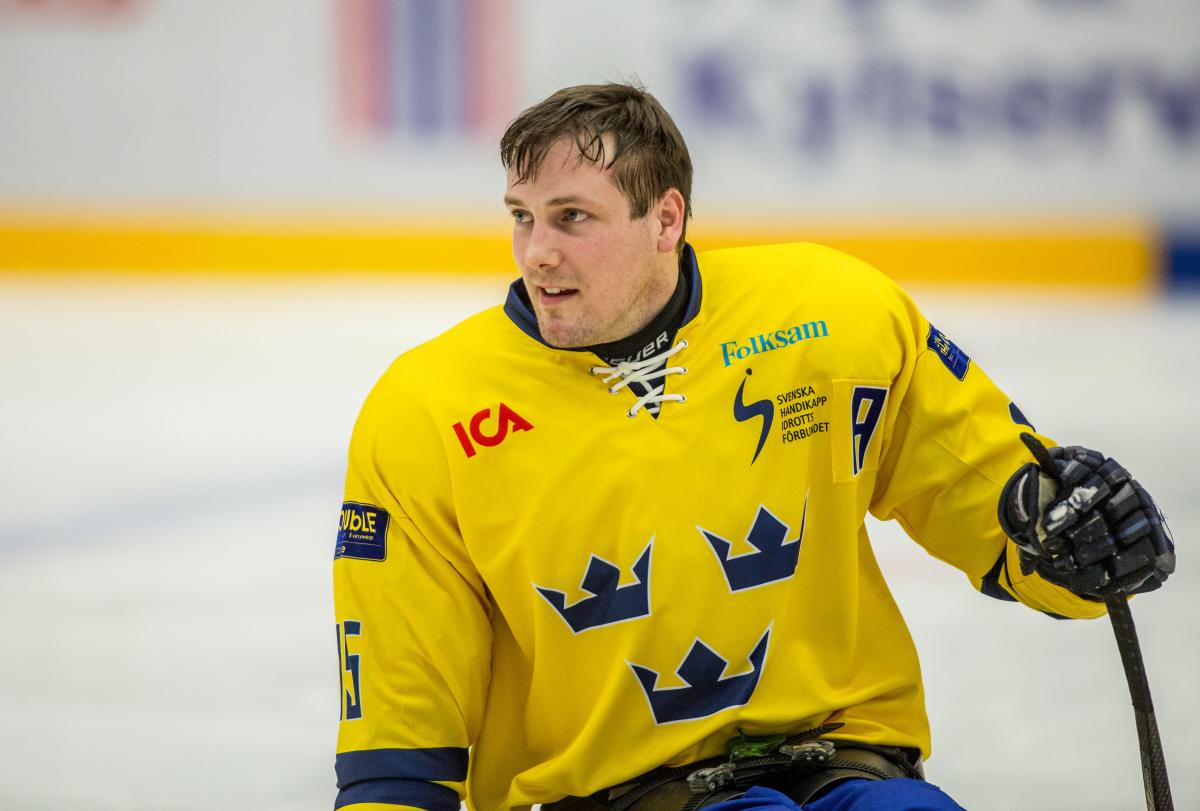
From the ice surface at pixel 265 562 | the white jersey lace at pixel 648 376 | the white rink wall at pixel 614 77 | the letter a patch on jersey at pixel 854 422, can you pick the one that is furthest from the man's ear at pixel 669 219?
the white rink wall at pixel 614 77

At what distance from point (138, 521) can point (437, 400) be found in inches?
111

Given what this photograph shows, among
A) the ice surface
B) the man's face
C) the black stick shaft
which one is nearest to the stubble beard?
the man's face

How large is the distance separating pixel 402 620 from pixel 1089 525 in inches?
28.2

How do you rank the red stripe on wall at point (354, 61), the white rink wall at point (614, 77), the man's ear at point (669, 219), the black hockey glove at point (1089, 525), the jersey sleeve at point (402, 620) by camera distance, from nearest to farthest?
the black hockey glove at point (1089, 525) < the jersey sleeve at point (402, 620) < the man's ear at point (669, 219) < the white rink wall at point (614, 77) < the red stripe on wall at point (354, 61)

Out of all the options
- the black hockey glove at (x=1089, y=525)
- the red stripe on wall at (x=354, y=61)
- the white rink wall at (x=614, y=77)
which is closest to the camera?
the black hockey glove at (x=1089, y=525)

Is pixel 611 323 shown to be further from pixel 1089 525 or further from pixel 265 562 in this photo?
pixel 265 562

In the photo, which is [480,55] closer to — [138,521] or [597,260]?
[138,521]

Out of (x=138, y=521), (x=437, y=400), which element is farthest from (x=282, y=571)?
(x=437, y=400)

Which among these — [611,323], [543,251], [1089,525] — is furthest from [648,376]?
[1089,525]

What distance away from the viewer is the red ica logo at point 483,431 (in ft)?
5.41

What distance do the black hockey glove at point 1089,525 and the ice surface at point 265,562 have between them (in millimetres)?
939

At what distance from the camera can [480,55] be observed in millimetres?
7375

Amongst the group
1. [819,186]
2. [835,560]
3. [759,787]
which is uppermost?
[819,186]

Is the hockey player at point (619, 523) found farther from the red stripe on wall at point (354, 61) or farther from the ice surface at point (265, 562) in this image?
the red stripe on wall at point (354, 61)
